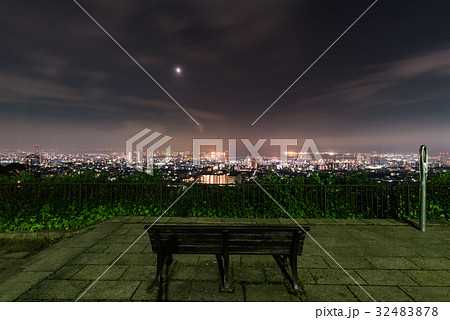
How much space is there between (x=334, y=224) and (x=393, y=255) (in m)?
2.13

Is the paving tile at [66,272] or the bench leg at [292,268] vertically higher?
the bench leg at [292,268]

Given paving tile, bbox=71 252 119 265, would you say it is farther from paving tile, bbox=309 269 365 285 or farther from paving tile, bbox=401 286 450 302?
Result: paving tile, bbox=401 286 450 302

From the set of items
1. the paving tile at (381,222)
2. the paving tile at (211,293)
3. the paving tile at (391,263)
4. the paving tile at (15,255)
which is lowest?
the paving tile at (15,255)

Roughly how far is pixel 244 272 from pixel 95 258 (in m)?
2.63

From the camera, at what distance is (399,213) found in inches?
303

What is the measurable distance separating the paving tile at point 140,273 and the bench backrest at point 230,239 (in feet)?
1.93

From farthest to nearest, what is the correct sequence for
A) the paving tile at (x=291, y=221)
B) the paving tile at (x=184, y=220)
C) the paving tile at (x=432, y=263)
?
1. the paving tile at (x=184, y=220)
2. the paving tile at (x=291, y=221)
3. the paving tile at (x=432, y=263)

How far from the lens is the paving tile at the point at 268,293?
3164 mm

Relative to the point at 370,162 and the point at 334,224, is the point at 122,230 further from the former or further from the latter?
the point at 370,162

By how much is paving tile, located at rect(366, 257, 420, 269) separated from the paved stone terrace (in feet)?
0.05

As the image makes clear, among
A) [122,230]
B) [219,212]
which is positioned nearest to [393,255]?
[219,212]

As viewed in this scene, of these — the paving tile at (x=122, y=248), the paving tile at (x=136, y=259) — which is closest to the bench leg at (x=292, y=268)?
the paving tile at (x=136, y=259)

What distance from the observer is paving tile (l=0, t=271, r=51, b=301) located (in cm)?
326

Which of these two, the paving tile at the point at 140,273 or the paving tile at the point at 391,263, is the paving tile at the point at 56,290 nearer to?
the paving tile at the point at 140,273
